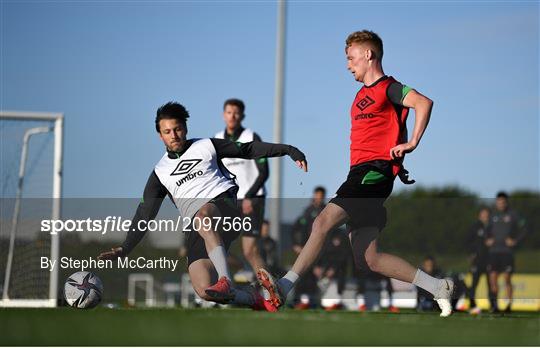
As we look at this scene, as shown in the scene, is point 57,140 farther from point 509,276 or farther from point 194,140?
point 509,276

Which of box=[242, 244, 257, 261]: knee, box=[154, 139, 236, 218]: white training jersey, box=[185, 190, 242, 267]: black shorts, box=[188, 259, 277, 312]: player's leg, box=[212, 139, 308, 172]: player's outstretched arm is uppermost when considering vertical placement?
box=[212, 139, 308, 172]: player's outstretched arm

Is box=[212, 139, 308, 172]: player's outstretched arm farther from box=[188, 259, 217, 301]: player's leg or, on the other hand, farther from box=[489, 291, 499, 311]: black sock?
box=[489, 291, 499, 311]: black sock

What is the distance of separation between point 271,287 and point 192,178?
4.04 ft

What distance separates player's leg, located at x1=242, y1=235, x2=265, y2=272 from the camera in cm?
1071

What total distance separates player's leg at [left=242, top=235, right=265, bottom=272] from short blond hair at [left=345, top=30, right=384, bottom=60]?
2.86 metres

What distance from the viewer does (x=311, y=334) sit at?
9344 mm

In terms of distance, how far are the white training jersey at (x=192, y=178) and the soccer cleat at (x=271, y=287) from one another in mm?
908

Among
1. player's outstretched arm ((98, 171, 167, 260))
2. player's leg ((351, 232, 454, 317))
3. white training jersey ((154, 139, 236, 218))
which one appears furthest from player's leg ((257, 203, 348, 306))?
player's outstretched arm ((98, 171, 167, 260))

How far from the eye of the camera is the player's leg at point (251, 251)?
10.7 metres

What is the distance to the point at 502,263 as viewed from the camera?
18.4 metres

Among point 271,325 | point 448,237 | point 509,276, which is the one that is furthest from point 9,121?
point 448,237

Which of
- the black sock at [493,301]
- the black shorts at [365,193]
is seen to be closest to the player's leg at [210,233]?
the black shorts at [365,193]

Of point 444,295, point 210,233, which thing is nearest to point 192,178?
point 210,233
